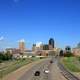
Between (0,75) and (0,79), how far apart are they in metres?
6.55

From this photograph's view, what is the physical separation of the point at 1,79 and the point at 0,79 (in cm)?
20

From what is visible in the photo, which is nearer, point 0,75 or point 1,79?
point 1,79

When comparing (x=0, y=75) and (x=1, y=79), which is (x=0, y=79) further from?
(x=0, y=75)

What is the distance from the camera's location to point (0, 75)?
2591 inches

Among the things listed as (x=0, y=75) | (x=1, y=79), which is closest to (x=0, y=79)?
(x=1, y=79)

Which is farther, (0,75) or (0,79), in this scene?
(0,75)

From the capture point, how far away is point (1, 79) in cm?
5928

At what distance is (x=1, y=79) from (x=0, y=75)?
6.61 m

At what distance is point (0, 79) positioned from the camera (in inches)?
2335
